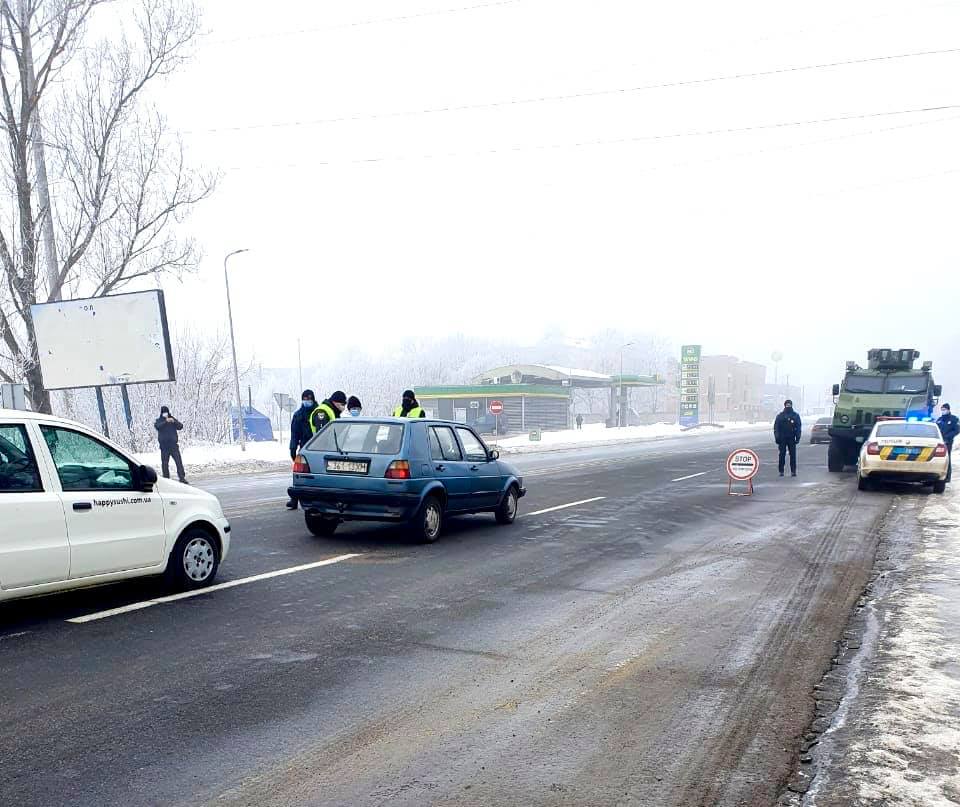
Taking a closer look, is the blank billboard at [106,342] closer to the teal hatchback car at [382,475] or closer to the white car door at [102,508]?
the teal hatchback car at [382,475]

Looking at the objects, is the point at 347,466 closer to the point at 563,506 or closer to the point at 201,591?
the point at 201,591

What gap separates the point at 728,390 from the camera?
125 metres

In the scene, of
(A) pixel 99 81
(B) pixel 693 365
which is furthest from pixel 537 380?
(A) pixel 99 81

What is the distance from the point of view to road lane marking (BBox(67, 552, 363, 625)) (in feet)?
20.8

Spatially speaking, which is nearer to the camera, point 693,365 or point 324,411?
point 324,411

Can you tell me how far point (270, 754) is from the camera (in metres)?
3.90

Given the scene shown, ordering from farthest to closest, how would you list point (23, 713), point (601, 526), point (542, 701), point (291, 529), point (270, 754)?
point (601, 526) → point (291, 529) → point (542, 701) → point (23, 713) → point (270, 754)

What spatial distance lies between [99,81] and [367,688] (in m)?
28.4

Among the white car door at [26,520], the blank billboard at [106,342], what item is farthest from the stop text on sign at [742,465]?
the blank billboard at [106,342]

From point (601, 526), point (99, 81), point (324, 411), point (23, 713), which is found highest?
point (99, 81)

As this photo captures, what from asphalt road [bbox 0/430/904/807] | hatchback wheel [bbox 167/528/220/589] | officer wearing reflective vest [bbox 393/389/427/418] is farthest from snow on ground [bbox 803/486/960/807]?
officer wearing reflective vest [bbox 393/389/427/418]

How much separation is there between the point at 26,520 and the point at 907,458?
16.4 metres

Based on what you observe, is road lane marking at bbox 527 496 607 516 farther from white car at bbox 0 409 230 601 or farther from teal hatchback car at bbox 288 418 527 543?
white car at bbox 0 409 230 601

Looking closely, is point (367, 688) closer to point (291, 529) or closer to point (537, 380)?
point (291, 529)
